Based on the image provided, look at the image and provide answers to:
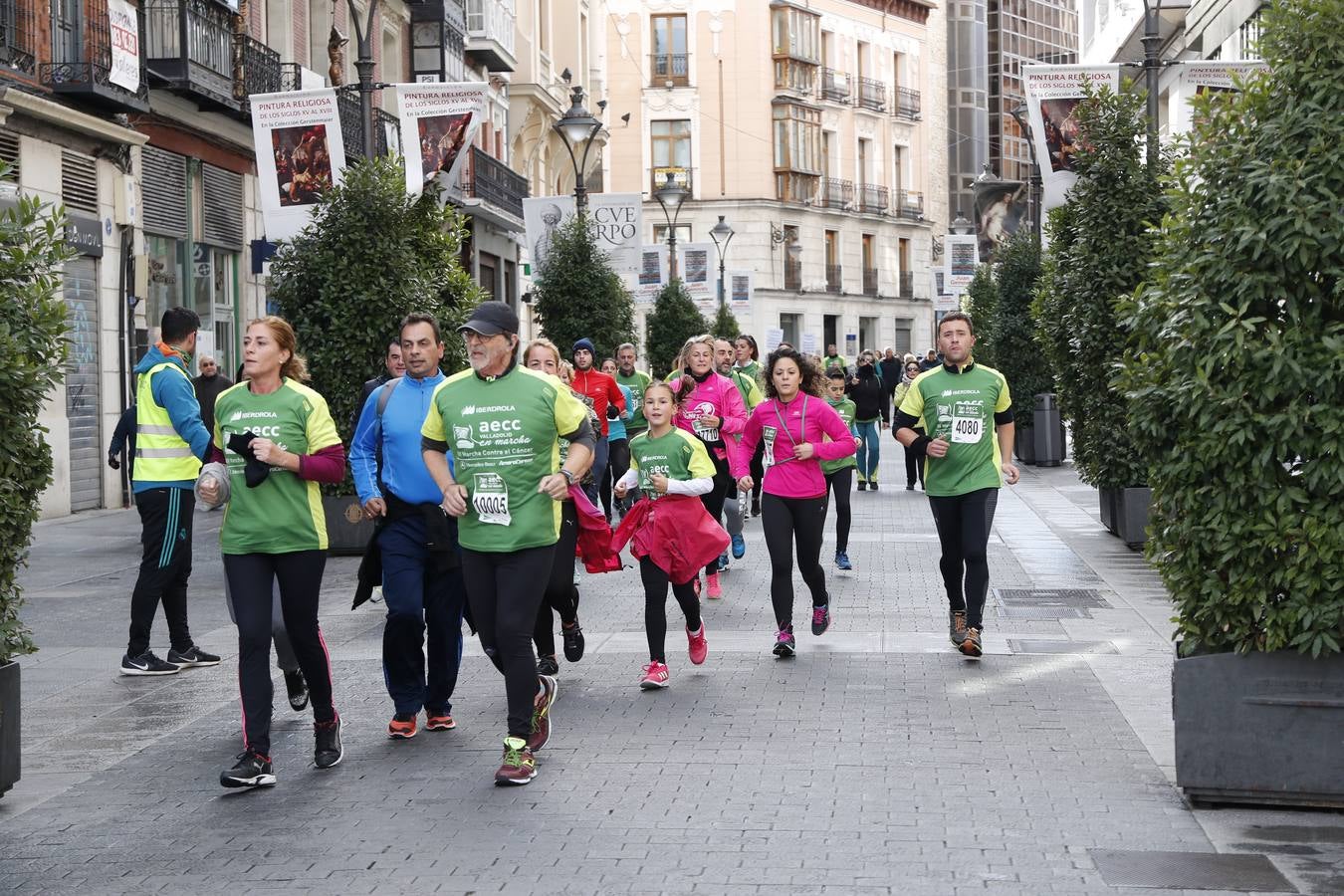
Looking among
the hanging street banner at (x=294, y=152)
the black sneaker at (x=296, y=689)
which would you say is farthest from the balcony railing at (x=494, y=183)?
the black sneaker at (x=296, y=689)

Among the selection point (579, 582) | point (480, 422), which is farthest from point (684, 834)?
point (579, 582)

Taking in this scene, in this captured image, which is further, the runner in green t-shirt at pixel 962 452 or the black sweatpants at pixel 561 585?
the runner in green t-shirt at pixel 962 452

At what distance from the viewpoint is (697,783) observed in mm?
7062

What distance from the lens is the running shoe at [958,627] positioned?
33.4 feet

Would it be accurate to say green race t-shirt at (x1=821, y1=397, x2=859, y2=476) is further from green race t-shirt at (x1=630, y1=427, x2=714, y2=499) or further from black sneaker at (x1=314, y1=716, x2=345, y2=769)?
black sneaker at (x1=314, y1=716, x2=345, y2=769)

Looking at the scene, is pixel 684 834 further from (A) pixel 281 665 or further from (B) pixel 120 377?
(B) pixel 120 377

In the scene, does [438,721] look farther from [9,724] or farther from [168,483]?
[168,483]

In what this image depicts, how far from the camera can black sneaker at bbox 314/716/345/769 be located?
24.5 feet

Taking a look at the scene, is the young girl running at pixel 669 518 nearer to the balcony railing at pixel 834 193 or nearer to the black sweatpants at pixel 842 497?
the black sweatpants at pixel 842 497

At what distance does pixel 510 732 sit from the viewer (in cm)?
719

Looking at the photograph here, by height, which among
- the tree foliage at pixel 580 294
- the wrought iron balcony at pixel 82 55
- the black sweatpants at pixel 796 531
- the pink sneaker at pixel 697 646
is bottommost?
the pink sneaker at pixel 697 646

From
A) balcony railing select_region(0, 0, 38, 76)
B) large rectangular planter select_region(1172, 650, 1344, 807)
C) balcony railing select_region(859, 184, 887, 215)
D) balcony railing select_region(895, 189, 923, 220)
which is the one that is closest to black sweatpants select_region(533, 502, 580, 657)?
large rectangular planter select_region(1172, 650, 1344, 807)

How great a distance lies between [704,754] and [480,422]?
1.63m

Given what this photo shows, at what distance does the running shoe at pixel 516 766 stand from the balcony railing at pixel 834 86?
69951 millimetres
